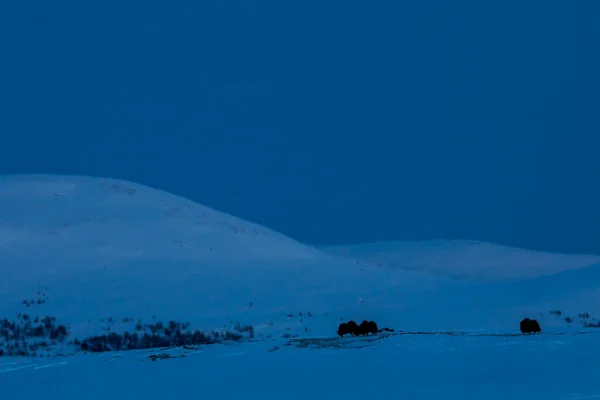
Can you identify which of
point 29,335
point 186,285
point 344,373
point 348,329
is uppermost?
point 186,285

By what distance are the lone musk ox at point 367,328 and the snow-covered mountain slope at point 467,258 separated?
22.7 m

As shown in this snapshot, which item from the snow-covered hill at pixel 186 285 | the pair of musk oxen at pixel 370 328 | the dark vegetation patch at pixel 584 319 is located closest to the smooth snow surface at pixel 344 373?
the pair of musk oxen at pixel 370 328

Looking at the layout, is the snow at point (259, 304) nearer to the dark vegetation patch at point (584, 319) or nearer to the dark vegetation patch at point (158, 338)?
the dark vegetation patch at point (584, 319)

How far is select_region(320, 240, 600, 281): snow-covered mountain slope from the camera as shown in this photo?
3519 centimetres

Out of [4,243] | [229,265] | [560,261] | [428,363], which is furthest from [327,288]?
[560,261]

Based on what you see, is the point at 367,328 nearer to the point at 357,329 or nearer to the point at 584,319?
the point at 357,329

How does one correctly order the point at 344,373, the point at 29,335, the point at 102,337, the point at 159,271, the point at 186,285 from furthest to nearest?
the point at 159,271 → the point at 186,285 → the point at 29,335 → the point at 102,337 → the point at 344,373

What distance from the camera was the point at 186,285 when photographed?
2167 cm

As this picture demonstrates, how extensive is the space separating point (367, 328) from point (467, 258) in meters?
33.2

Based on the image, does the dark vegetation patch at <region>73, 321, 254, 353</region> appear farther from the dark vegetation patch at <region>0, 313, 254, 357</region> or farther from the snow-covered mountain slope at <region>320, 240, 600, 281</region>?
the snow-covered mountain slope at <region>320, 240, 600, 281</region>

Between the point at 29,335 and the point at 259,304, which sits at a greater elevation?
the point at 259,304

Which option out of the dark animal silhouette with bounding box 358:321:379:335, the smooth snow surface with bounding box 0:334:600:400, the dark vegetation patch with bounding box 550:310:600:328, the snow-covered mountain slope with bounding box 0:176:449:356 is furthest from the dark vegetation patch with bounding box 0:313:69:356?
the dark vegetation patch with bounding box 550:310:600:328

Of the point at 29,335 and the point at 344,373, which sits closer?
the point at 344,373

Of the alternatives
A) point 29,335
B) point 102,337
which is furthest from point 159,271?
point 102,337
